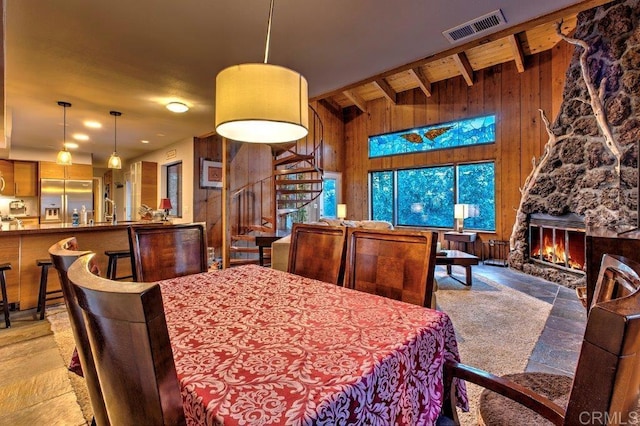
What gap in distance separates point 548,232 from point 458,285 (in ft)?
6.12

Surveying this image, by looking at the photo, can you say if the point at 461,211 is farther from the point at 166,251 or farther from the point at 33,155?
the point at 33,155

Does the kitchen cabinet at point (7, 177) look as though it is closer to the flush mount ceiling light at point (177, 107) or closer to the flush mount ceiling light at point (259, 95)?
the flush mount ceiling light at point (177, 107)

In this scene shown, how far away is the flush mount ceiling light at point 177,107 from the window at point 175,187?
2626 mm

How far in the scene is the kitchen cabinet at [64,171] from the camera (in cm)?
630

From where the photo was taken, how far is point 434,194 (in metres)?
6.93

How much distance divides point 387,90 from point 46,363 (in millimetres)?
7306

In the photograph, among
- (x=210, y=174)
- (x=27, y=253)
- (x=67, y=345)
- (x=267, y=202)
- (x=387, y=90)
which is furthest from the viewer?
(x=387, y=90)

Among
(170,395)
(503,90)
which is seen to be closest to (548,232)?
(503,90)

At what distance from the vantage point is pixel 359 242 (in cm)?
Result: 177

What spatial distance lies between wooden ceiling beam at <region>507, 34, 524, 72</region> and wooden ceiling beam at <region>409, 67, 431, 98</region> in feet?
5.39

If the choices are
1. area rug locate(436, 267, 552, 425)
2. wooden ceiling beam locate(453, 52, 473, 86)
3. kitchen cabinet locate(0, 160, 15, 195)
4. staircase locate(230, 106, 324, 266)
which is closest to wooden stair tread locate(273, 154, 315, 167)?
staircase locate(230, 106, 324, 266)

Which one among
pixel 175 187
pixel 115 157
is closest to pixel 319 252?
pixel 115 157

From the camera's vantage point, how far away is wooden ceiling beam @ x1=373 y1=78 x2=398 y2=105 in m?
6.95

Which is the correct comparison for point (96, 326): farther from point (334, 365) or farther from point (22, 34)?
point (22, 34)
